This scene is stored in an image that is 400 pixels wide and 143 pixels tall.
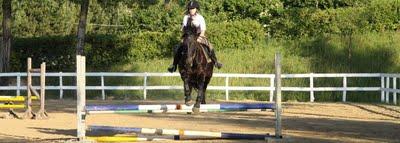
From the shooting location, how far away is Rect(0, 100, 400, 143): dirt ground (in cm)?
1301

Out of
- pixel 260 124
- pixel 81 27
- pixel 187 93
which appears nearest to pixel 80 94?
pixel 187 93

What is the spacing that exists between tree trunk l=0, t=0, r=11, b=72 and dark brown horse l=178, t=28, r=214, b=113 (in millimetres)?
18389

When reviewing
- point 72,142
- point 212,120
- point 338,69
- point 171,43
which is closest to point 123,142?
point 72,142

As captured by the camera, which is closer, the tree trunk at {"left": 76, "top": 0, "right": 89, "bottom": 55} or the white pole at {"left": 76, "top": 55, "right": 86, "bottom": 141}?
the white pole at {"left": 76, "top": 55, "right": 86, "bottom": 141}

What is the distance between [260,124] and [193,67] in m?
2.42

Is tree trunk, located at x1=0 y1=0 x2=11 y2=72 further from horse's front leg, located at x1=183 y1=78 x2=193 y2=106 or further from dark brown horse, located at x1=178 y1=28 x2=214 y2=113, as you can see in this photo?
horse's front leg, located at x1=183 y1=78 x2=193 y2=106

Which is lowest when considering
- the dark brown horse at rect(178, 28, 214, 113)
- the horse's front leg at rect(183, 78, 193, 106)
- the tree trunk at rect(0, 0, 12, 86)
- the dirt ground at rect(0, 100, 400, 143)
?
the dirt ground at rect(0, 100, 400, 143)

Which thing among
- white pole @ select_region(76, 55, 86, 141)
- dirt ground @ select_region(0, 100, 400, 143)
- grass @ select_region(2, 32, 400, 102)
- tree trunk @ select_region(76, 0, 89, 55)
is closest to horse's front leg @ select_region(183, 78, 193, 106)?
dirt ground @ select_region(0, 100, 400, 143)

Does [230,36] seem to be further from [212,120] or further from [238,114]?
[212,120]

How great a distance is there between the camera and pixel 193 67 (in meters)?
14.7

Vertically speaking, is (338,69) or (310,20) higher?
(310,20)

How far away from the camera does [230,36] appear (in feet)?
120

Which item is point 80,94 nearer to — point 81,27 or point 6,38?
point 81,27

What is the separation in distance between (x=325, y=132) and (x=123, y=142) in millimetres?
4276
